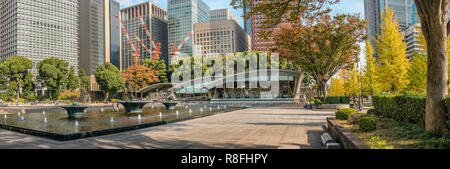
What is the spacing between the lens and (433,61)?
6.15 m

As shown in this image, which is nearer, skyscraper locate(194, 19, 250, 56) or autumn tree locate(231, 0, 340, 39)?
autumn tree locate(231, 0, 340, 39)

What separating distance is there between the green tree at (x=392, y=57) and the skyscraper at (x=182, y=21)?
127262 mm

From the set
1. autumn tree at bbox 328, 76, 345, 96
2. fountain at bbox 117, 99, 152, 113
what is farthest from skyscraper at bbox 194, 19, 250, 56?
fountain at bbox 117, 99, 152, 113

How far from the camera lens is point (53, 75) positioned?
5278 cm

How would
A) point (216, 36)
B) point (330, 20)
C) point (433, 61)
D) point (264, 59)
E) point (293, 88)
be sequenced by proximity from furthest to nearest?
point (216, 36), point (264, 59), point (293, 88), point (330, 20), point (433, 61)

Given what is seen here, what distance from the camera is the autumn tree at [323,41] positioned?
21.9 metres

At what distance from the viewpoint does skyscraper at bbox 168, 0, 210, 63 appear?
145375mm

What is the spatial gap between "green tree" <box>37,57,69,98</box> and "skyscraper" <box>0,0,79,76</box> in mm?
65260

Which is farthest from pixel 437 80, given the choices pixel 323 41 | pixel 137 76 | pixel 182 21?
pixel 182 21

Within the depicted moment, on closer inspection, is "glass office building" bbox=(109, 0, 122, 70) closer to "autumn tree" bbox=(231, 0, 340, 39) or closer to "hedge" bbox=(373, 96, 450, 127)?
"autumn tree" bbox=(231, 0, 340, 39)

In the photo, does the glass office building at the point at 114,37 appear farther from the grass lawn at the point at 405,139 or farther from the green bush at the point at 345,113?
the grass lawn at the point at 405,139
